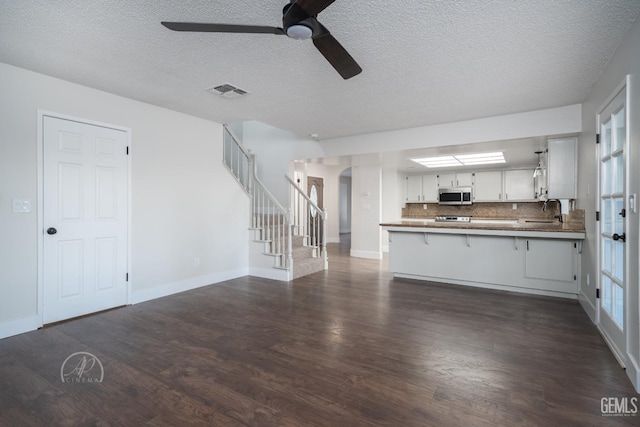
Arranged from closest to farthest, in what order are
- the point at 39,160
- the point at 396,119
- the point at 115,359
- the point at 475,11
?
the point at 475,11, the point at 115,359, the point at 39,160, the point at 396,119

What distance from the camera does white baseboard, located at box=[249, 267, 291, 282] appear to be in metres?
5.19

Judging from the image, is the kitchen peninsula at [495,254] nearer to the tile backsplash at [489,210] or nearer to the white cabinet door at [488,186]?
the tile backsplash at [489,210]

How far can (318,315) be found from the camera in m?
3.51

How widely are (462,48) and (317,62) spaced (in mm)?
1205

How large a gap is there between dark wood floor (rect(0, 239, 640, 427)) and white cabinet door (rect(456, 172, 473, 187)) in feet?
12.1

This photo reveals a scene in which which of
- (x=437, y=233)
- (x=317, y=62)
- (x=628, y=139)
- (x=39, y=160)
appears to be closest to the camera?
(x=628, y=139)

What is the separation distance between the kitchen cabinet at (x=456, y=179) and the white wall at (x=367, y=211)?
1515mm

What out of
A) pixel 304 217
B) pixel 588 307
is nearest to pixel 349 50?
pixel 588 307

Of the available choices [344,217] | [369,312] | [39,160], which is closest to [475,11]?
[369,312]

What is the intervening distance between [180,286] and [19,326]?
171cm

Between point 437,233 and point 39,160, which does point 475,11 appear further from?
point 39,160

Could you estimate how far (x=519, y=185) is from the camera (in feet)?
21.8
